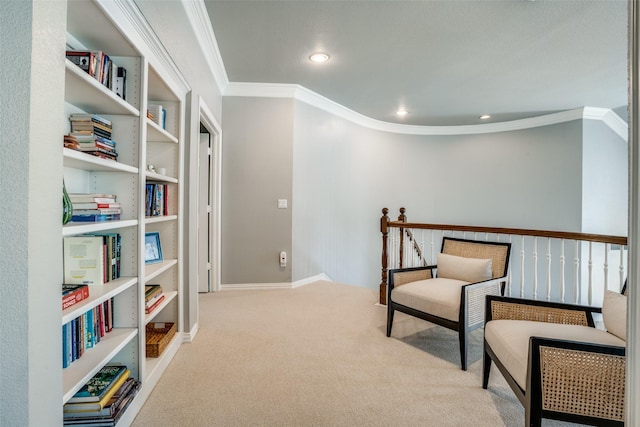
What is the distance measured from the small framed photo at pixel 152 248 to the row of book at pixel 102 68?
36.6 inches

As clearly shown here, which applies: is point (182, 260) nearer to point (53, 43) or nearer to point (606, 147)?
point (53, 43)

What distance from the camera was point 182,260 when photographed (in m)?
2.21

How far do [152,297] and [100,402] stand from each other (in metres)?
0.67

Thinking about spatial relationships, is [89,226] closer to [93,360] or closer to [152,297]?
[93,360]

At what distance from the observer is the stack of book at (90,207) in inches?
51.5

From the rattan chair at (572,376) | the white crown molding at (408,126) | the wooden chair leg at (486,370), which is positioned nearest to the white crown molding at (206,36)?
the white crown molding at (408,126)

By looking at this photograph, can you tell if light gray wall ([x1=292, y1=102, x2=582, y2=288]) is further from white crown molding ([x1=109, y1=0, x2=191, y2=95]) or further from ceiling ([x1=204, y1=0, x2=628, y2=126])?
white crown molding ([x1=109, y1=0, x2=191, y2=95])

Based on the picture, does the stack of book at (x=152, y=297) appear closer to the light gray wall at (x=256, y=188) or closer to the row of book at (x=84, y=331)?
the row of book at (x=84, y=331)

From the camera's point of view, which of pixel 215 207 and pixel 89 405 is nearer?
pixel 89 405

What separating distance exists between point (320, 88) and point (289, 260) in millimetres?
2228

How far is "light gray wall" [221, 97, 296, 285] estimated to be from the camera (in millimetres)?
3717

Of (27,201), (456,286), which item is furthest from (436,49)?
(27,201)

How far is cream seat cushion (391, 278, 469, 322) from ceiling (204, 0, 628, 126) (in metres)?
2.11

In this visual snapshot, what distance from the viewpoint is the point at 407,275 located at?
2.62 m
